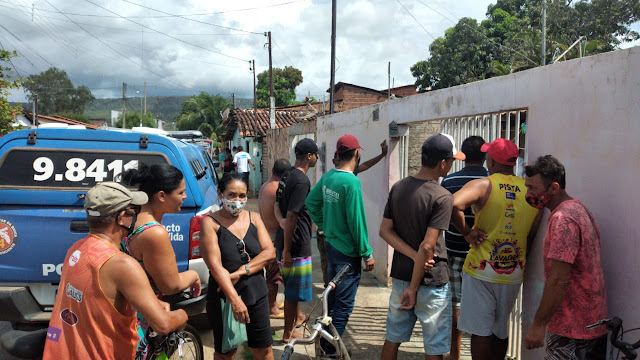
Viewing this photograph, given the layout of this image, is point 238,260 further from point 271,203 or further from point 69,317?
point 271,203

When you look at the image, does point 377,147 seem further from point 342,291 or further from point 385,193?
point 342,291

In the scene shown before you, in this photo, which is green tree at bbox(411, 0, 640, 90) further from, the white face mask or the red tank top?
the red tank top

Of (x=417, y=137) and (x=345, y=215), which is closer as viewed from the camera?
(x=345, y=215)

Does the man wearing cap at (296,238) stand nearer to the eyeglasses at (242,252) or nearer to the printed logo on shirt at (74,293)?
the eyeglasses at (242,252)

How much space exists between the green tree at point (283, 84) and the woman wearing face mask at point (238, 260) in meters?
50.9

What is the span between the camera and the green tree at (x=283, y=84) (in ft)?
179

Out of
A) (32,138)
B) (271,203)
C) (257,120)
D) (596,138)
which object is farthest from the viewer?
(257,120)

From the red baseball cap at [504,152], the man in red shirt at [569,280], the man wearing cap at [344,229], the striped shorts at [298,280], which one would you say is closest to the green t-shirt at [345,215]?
the man wearing cap at [344,229]

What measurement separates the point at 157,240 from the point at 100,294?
1.98 feet

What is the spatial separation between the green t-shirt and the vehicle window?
1.56 m

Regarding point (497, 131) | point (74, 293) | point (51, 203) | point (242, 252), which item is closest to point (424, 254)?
point (242, 252)

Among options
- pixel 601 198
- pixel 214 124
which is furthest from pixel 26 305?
pixel 214 124

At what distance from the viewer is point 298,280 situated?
4.79 m

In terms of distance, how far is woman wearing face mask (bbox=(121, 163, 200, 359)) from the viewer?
278 cm
